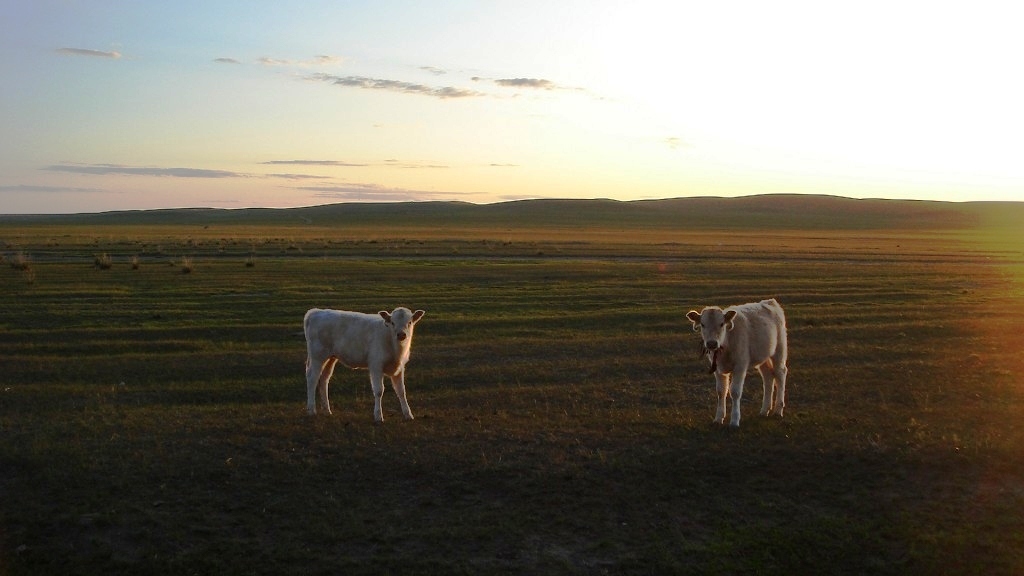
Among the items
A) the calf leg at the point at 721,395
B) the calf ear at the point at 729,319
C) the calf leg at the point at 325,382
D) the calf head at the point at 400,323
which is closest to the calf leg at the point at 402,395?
the calf head at the point at 400,323

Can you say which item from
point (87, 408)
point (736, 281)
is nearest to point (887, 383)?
point (87, 408)

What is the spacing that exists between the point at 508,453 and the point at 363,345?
12.3 ft

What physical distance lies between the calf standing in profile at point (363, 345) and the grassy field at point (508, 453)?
22.6 inches

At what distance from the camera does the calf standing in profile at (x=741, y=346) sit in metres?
12.2

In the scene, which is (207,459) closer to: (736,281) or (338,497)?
(338,497)

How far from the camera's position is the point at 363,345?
13477mm

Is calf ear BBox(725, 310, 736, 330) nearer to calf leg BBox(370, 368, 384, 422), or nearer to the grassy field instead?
the grassy field

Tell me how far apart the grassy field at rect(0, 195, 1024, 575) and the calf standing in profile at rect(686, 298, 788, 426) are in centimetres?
53

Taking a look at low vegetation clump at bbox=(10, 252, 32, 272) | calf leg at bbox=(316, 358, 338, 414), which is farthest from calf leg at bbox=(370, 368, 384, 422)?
low vegetation clump at bbox=(10, 252, 32, 272)

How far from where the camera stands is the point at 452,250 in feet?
199

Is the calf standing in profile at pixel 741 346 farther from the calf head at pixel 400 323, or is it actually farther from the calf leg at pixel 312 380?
the calf leg at pixel 312 380

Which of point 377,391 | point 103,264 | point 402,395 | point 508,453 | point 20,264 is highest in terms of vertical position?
point 20,264

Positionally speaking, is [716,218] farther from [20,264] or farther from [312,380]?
[312,380]

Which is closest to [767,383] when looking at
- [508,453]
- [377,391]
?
[508,453]
